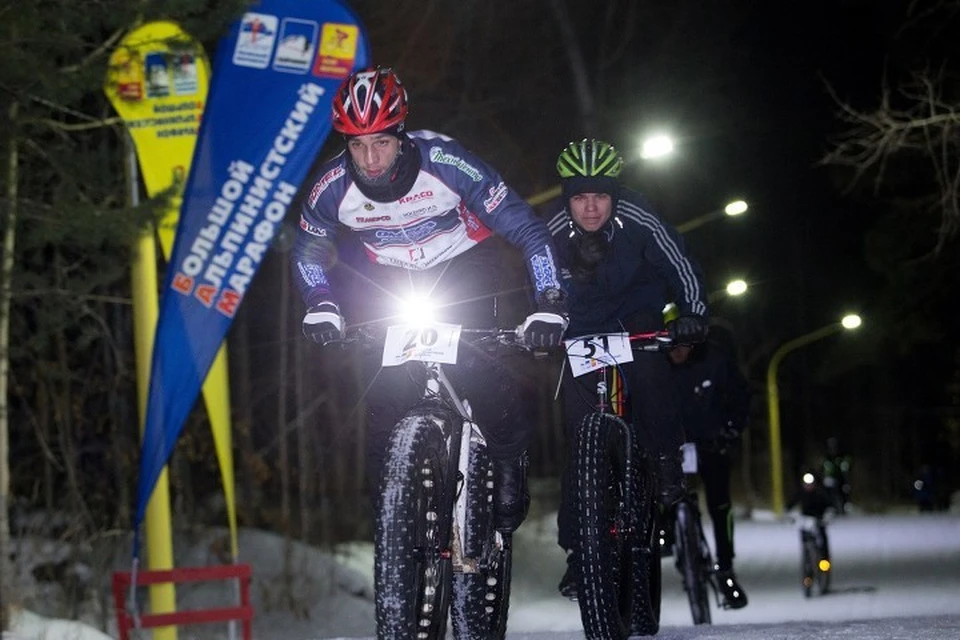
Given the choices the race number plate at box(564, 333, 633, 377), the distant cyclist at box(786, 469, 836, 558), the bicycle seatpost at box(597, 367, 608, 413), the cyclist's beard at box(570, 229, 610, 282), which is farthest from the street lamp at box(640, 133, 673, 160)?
the bicycle seatpost at box(597, 367, 608, 413)

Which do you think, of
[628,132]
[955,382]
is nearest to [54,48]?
[628,132]

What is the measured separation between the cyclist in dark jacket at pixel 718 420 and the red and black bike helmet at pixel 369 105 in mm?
5210

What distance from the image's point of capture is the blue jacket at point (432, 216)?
7512 mm

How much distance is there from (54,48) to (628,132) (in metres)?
21.5

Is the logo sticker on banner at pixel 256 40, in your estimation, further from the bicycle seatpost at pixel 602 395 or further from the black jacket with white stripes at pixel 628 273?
the bicycle seatpost at pixel 602 395

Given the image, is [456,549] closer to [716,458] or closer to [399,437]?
[399,437]

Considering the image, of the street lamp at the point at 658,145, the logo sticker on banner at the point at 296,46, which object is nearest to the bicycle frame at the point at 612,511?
the logo sticker on banner at the point at 296,46

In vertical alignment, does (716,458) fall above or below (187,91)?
below

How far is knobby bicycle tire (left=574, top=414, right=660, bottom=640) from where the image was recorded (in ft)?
25.8

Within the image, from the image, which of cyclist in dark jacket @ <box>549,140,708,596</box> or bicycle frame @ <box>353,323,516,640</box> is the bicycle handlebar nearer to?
bicycle frame @ <box>353,323,516,640</box>

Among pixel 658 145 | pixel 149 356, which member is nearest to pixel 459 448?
pixel 149 356

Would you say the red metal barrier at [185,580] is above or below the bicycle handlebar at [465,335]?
below

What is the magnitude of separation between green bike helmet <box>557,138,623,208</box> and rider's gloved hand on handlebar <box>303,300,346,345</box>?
203cm

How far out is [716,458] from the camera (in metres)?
13.3
